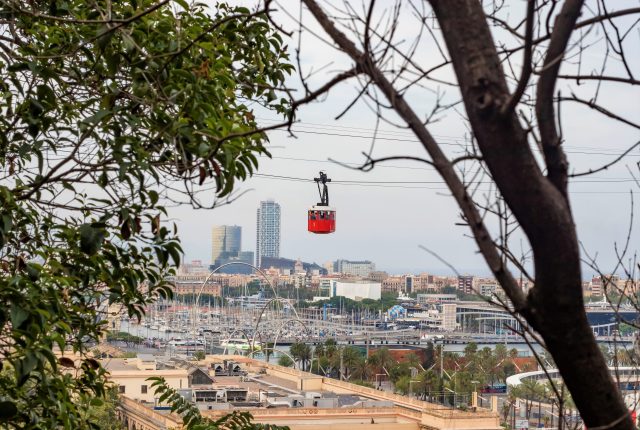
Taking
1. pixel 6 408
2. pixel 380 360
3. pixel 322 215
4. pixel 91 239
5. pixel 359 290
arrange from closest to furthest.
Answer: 1. pixel 6 408
2. pixel 91 239
3. pixel 322 215
4. pixel 380 360
5. pixel 359 290

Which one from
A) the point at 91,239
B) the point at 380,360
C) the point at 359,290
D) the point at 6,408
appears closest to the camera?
the point at 6,408

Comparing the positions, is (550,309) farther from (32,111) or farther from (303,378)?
(303,378)

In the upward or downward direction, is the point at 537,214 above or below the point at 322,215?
below

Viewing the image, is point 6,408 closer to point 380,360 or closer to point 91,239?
point 91,239

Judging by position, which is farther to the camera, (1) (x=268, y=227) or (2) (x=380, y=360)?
(1) (x=268, y=227)

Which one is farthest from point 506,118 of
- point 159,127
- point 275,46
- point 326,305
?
point 326,305

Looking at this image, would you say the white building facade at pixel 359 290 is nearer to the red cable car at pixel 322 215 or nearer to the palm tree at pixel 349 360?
the palm tree at pixel 349 360

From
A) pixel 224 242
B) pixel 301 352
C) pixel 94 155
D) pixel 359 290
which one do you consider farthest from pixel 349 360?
pixel 224 242
